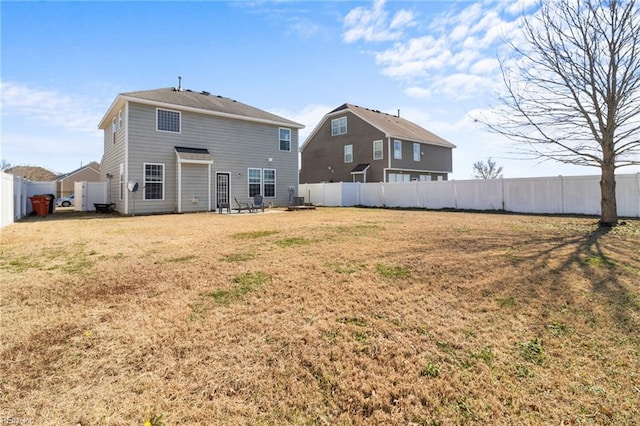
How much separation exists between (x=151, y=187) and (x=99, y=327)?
14264 mm

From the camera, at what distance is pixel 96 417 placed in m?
2.08

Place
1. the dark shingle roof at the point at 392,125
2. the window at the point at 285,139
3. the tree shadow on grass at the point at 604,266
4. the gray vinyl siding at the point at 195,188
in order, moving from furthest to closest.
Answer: the dark shingle roof at the point at 392,125 → the window at the point at 285,139 → the gray vinyl siding at the point at 195,188 → the tree shadow on grass at the point at 604,266

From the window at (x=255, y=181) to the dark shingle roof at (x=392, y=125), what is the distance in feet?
36.7

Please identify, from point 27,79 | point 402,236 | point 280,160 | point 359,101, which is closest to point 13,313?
point 402,236

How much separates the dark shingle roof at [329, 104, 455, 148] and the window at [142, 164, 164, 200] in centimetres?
1659

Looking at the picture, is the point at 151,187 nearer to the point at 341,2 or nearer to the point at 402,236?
the point at 341,2

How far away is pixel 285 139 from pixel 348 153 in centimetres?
846

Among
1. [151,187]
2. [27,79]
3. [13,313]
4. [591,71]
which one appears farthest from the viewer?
[151,187]

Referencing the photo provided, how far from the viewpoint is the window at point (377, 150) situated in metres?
25.6

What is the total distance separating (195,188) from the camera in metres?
17.0

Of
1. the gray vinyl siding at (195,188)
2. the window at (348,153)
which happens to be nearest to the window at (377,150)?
the window at (348,153)

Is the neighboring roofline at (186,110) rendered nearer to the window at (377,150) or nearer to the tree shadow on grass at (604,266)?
the window at (377,150)

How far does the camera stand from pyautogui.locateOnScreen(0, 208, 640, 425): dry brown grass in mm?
2221

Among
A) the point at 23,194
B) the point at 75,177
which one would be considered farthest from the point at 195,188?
the point at 75,177
